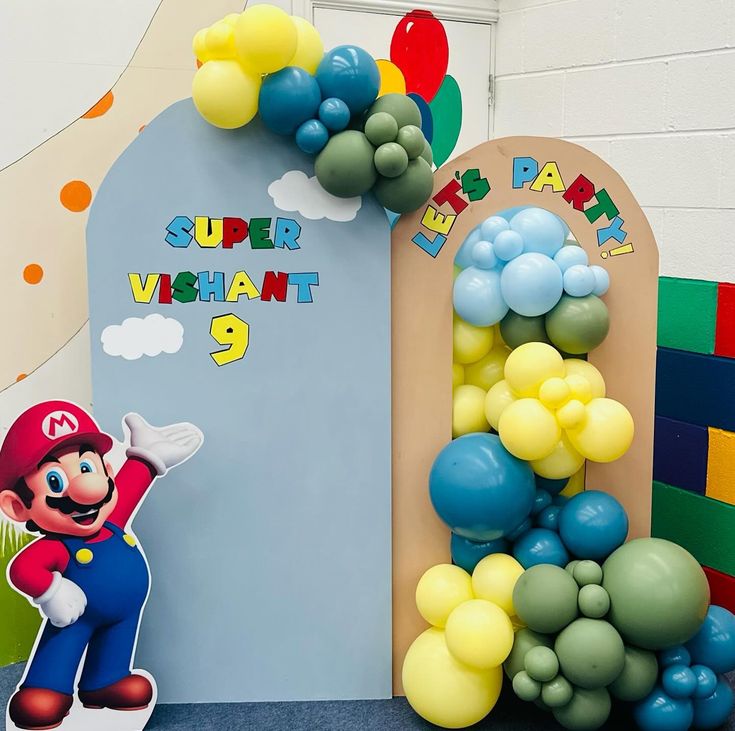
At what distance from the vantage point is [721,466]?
2338 mm

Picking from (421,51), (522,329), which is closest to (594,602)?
(522,329)

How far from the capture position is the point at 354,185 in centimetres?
188

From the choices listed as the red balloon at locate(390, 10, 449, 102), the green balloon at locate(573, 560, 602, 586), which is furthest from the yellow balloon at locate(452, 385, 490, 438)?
the red balloon at locate(390, 10, 449, 102)

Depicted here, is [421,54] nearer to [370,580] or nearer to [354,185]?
[354,185]

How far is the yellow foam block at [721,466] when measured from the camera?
7.56 feet

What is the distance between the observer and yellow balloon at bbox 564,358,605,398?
1.99 metres

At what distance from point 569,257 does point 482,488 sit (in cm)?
54

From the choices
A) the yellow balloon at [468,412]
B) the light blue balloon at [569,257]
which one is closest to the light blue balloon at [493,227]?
the light blue balloon at [569,257]

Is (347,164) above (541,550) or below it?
above

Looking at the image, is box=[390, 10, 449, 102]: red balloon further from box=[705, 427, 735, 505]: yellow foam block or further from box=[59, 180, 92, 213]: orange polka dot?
box=[705, 427, 735, 505]: yellow foam block

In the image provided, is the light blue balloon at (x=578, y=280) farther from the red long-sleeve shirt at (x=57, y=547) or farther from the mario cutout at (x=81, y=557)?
the red long-sleeve shirt at (x=57, y=547)

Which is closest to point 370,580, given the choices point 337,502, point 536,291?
point 337,502

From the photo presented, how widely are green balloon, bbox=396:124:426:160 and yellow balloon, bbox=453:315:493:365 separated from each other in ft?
1.30

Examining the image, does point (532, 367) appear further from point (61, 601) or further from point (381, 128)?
point (61, 601)
